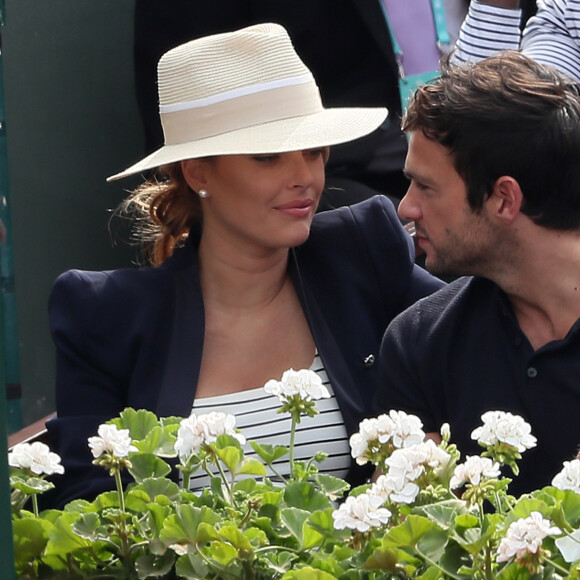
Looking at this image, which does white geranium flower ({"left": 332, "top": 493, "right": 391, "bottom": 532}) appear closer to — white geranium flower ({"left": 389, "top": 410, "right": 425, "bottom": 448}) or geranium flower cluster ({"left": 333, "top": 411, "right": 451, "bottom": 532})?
geranium flower cluster ({"left": 333, "top": 411, "right": 451, "bottom": 532})

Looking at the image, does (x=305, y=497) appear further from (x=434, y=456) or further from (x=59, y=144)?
(x=59, y=144)

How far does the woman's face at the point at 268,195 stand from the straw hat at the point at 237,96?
65 mm

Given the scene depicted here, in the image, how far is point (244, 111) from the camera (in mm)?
2686

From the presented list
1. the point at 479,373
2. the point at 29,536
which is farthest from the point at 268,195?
the point at 29,536

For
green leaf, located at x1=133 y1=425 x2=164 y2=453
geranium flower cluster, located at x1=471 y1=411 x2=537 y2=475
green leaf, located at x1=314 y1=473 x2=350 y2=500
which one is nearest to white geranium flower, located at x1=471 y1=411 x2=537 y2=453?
geranium flower cluster, located at x1=471 y1=411 x2=537 y2=475

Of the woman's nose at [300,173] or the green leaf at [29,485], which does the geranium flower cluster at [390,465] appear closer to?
the green leaf at [29,485]

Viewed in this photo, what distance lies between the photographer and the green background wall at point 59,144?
374cm

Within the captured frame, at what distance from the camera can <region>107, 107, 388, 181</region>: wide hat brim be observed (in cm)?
259

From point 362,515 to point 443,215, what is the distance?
1.24m

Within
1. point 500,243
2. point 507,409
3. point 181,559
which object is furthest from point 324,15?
point 181,559

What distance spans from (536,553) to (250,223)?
58.4 inches

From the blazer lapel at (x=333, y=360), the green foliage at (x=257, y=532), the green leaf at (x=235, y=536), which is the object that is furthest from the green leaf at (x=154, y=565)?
the blazer lapel at (x=333, y=360)

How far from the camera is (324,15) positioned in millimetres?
3598

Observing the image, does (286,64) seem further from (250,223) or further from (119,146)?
(119,146)
